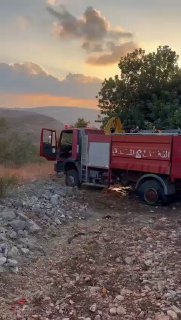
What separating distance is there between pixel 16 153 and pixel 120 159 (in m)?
19.7

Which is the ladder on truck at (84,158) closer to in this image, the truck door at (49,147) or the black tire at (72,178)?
the black tire at (72,178)

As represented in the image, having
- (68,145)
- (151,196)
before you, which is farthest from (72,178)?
(151,196)

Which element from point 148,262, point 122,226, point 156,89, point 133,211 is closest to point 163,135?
point 133,211

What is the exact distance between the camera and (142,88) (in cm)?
2214

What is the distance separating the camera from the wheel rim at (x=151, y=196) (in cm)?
1256

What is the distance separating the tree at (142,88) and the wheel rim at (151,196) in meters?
Answer: 7.95

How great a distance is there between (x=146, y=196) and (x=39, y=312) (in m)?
7.69

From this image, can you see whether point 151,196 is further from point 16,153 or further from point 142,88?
point 16,153

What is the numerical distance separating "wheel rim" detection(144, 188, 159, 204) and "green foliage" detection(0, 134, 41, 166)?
1797 cm

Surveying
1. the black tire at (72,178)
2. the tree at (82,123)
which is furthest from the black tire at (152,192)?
the tree at (82,123)

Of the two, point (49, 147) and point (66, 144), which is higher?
point (66, 144)

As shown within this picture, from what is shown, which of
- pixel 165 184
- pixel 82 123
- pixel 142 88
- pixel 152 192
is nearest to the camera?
pixel 165 184

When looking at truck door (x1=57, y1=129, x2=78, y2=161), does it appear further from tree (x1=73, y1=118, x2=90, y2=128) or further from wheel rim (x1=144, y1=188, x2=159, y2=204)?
tree (x1=73, y1=118, x2=90, y2=128)

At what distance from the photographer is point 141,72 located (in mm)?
22688
